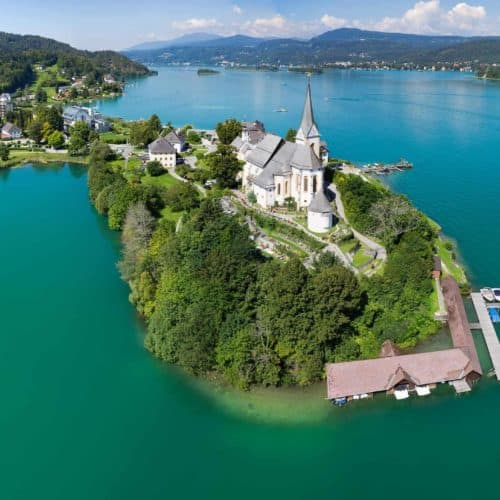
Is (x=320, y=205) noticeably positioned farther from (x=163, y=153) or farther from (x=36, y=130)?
(x=36, y=130)

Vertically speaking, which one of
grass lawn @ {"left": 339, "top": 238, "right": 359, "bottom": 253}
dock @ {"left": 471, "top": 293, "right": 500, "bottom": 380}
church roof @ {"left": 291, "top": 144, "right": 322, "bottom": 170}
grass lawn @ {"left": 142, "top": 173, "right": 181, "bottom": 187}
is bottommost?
dock @ {"left": 471, "top": 293, "right": 500, "bottom": 380}

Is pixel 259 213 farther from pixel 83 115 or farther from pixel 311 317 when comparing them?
pixel 83 115

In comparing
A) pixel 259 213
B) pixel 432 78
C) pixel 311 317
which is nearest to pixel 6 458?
pixel 311 317

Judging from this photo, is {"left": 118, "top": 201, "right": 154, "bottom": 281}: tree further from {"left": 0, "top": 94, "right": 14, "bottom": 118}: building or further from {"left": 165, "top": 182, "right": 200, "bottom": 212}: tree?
{"left": 0, "top": 94, "right": 14, "bottom": 118}: building

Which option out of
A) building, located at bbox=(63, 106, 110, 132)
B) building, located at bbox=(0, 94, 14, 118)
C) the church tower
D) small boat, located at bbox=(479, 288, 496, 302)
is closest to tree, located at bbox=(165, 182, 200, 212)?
the church tower

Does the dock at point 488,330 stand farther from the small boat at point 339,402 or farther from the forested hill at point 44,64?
the forested hill at point 44,64

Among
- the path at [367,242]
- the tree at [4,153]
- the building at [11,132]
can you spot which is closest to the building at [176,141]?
the tree at [4,153]
